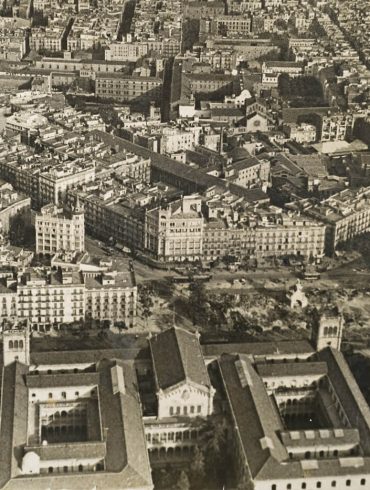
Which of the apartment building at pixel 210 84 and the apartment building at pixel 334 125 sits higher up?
the apartment building at pixel 210 84

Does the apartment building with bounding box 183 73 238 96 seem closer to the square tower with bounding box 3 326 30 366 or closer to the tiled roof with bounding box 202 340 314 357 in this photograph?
the tiled roof with bounding box 202 340 314 357

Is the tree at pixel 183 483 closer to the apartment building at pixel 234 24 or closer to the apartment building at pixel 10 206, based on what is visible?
the apartment building at pixel 10 206

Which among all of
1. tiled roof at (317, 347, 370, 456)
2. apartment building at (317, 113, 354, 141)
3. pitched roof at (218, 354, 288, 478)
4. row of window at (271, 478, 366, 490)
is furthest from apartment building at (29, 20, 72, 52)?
row of window at (271, 478, 366, 490)

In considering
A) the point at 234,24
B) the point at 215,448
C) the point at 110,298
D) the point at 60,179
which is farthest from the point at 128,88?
the point at 215,448

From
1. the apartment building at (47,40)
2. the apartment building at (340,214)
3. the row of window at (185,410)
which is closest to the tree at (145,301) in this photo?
the row of window at (185,410)

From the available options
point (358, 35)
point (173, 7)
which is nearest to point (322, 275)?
point (358, 35)

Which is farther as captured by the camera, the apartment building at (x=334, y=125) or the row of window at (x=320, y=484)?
the apartment building at (x=334, y=125)
